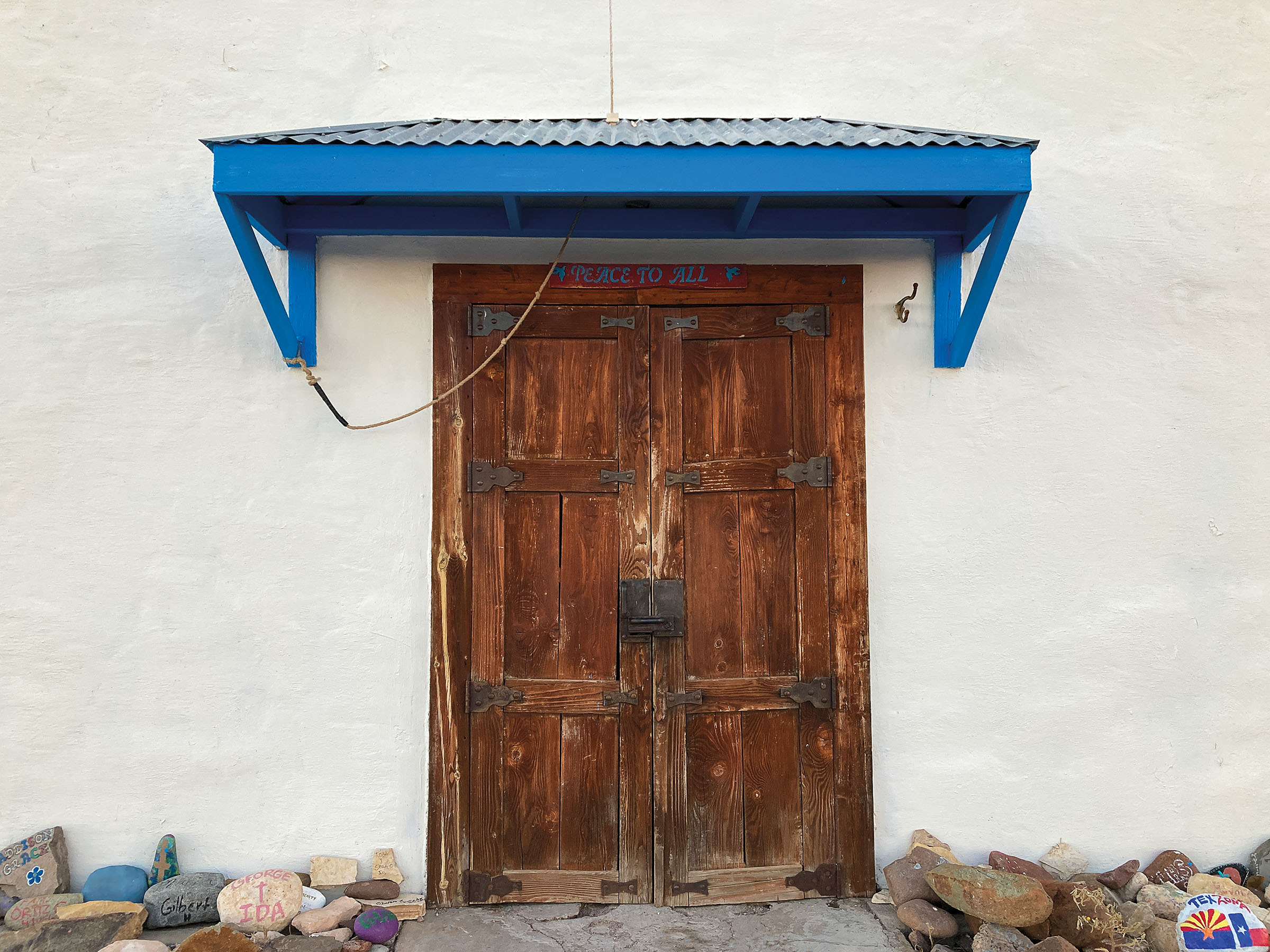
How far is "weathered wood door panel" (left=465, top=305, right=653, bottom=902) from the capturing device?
3.48 meters

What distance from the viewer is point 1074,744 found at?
11.7 feet

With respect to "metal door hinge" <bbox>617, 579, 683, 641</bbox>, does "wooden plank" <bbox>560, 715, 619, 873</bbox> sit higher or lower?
lower

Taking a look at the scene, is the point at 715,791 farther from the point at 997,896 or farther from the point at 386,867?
the point at 386,867

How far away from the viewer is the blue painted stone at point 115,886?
10.7 feet

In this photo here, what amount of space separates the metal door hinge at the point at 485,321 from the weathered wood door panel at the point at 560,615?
0.10ft

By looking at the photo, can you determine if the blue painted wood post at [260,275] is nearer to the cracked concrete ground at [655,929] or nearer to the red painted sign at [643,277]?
the red painted sign at [643,277]

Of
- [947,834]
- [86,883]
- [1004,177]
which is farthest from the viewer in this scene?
[947,834]

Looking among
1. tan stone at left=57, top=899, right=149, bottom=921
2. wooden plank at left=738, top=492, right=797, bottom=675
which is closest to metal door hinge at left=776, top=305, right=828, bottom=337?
wooden plank at left=738, top=492, right=797, bottom=675

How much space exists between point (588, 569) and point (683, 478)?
56 cm

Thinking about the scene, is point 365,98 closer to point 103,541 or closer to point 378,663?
point 103,541

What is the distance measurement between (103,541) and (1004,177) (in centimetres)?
385

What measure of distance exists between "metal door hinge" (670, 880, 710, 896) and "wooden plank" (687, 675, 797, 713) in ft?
2.33

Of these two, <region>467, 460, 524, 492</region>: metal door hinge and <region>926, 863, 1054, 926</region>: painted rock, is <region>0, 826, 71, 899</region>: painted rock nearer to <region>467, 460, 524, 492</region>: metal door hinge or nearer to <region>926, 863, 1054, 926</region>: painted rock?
<region>467, 460, 524, 492</region>: metal door hinge

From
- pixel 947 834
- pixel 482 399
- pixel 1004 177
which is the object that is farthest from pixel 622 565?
pixel 1004 177
